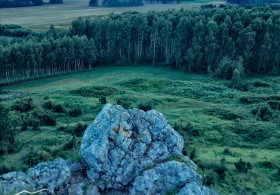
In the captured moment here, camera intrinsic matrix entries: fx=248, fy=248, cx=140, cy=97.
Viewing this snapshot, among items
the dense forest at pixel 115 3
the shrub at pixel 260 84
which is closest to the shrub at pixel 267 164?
the shrub at pixel 260 84

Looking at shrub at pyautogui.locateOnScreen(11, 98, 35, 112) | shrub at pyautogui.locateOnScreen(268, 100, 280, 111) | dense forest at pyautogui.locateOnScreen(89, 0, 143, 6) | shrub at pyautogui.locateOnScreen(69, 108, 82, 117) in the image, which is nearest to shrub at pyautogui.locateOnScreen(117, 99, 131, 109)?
shrub at pyautogui.locateOnScreen(69, 108, 82, 117)

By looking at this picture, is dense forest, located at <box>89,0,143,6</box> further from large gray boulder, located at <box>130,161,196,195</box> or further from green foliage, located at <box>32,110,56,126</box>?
large gray boulder, located at <box>130,161,196,195</box>

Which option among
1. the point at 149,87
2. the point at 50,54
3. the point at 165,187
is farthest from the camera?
the point at 50,54

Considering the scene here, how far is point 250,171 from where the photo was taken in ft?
70.5

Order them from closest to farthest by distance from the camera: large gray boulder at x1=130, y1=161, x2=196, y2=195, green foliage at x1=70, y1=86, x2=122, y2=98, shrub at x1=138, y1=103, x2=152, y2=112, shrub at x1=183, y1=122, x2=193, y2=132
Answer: large gray boulder at x1=130, y1=161, x2=196, y2=195, shrub at x1=183, y1=122, x2=193, y2=132, shrub at x1=138, y1=103, x2=152, y2=112, green foliage at x1=70, y1=86, x2=122, y2=98

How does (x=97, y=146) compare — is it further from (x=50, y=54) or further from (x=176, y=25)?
(x=176, y=25)

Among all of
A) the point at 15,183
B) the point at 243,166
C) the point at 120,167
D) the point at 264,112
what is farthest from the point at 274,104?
the point at 15,183

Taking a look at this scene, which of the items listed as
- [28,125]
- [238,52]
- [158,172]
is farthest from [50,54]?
[158,172]

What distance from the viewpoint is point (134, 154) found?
2075cm

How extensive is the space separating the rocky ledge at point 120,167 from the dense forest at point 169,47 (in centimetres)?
4136

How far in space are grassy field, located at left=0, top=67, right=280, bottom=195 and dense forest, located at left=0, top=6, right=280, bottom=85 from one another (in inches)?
244

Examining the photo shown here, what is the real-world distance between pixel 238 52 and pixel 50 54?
51523 mm

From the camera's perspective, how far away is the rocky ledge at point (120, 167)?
1786cm

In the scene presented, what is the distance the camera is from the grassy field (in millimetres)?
21587
